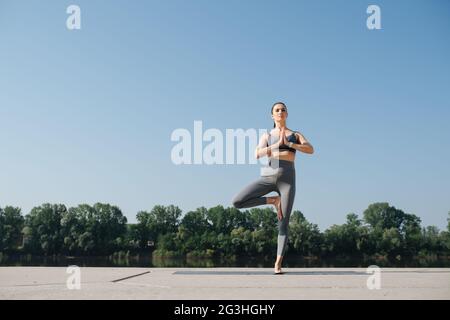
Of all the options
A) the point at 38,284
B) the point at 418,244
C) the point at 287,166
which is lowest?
the point at 418,244

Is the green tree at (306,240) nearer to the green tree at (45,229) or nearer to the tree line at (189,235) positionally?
the tree line at (189,235)

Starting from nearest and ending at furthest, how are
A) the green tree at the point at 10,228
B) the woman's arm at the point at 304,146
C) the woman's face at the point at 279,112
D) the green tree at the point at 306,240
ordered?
the woman's arm at the point at 304,146 → the woman's face at the point at 279,112 → the green tree at the point at 306,240 → the green tree at the point at 10,228

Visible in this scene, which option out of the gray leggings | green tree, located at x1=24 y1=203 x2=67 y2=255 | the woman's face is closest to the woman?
the gray leggings

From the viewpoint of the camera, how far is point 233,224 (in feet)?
243

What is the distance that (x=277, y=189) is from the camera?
8453 millimetres

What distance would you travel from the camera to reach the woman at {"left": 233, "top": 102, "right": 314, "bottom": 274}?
836 cm

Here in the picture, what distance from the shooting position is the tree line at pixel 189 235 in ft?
193

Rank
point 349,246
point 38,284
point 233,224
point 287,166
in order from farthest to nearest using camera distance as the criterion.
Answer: point 233,224
point 349,246
point 287,166
point 38,284

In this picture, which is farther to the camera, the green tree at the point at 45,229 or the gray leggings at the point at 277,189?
the green tree at the point at 45,229

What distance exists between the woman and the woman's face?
0.27 metres

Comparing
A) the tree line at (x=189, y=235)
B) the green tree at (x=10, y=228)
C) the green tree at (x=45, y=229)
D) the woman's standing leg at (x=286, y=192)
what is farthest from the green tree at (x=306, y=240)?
the woman's standing leg at (x=286, y=192)
